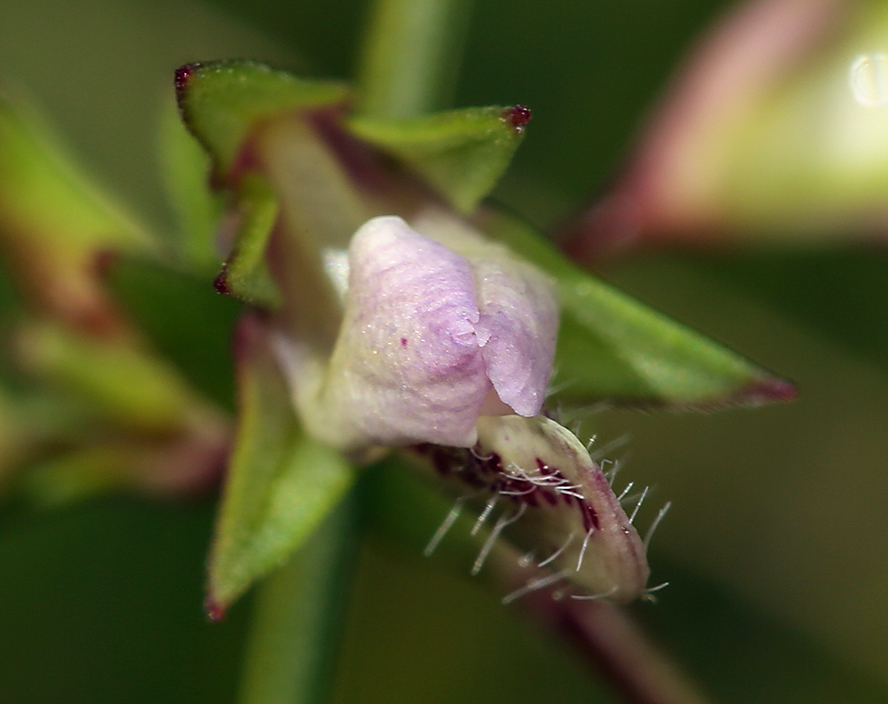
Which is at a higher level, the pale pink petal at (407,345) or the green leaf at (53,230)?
the pale pink petal at (407,345)

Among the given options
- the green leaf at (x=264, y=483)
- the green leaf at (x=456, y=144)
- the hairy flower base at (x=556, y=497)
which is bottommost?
the green leaf at (x=264, y=483)

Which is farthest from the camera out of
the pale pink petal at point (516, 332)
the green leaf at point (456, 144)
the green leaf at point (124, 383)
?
the green leaf at point (124, 383)

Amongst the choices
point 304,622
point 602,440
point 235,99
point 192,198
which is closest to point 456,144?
point 235,99

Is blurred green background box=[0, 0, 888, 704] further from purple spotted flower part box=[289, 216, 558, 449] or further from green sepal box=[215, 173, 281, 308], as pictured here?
purple spotted flower part box=[289, 216, 558, 449]

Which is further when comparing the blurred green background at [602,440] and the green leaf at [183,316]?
the blurred green background at [602,440]

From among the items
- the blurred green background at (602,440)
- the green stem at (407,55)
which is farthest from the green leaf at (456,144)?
the blurred green background at (602,440)

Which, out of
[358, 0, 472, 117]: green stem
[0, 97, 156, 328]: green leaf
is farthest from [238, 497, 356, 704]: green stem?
[358, 0, 472, 117]: green stem

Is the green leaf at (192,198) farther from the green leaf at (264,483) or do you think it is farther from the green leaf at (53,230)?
the green leaf at (264,483)
